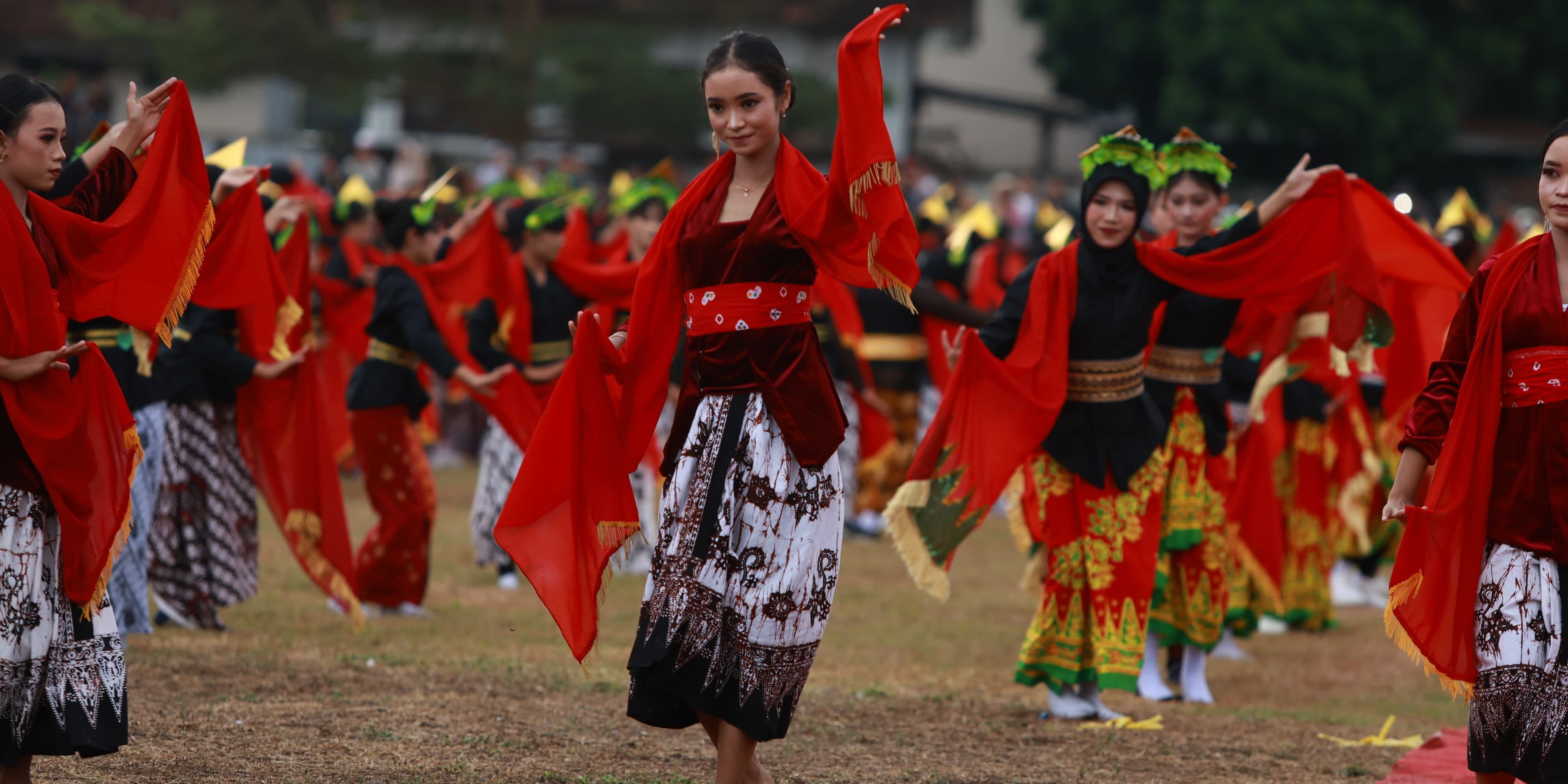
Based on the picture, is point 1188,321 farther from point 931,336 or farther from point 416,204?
point 931,336

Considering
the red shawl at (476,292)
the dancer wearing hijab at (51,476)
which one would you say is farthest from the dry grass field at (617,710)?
the red shawl at (476,292)

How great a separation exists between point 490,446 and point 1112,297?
4747 mm

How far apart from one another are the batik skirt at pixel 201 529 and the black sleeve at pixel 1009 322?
3.59 metres

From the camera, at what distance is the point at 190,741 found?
17.6ft

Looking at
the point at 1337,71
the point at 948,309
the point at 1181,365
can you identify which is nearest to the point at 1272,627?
the point at 1181,365

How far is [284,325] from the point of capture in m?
7.20

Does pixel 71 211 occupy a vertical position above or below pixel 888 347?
below

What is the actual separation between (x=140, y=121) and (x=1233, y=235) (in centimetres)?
414

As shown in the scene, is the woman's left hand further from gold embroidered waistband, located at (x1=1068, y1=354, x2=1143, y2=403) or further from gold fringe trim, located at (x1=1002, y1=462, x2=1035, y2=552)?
gold fringe trim, located at (x1=1002, y1=462, x2=1035, y2=552)

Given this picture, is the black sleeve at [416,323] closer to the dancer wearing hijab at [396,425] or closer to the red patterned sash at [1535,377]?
the dancer wearing hijab at [396,425]

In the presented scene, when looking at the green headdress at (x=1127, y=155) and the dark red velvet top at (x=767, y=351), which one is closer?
the dark red velvet top at (x=767, y=351)

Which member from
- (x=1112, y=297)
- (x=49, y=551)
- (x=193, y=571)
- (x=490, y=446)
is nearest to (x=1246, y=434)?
(x=1112, y=297)

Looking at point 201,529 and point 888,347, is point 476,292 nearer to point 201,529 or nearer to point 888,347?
point 201,529

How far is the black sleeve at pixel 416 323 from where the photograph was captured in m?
8.14
